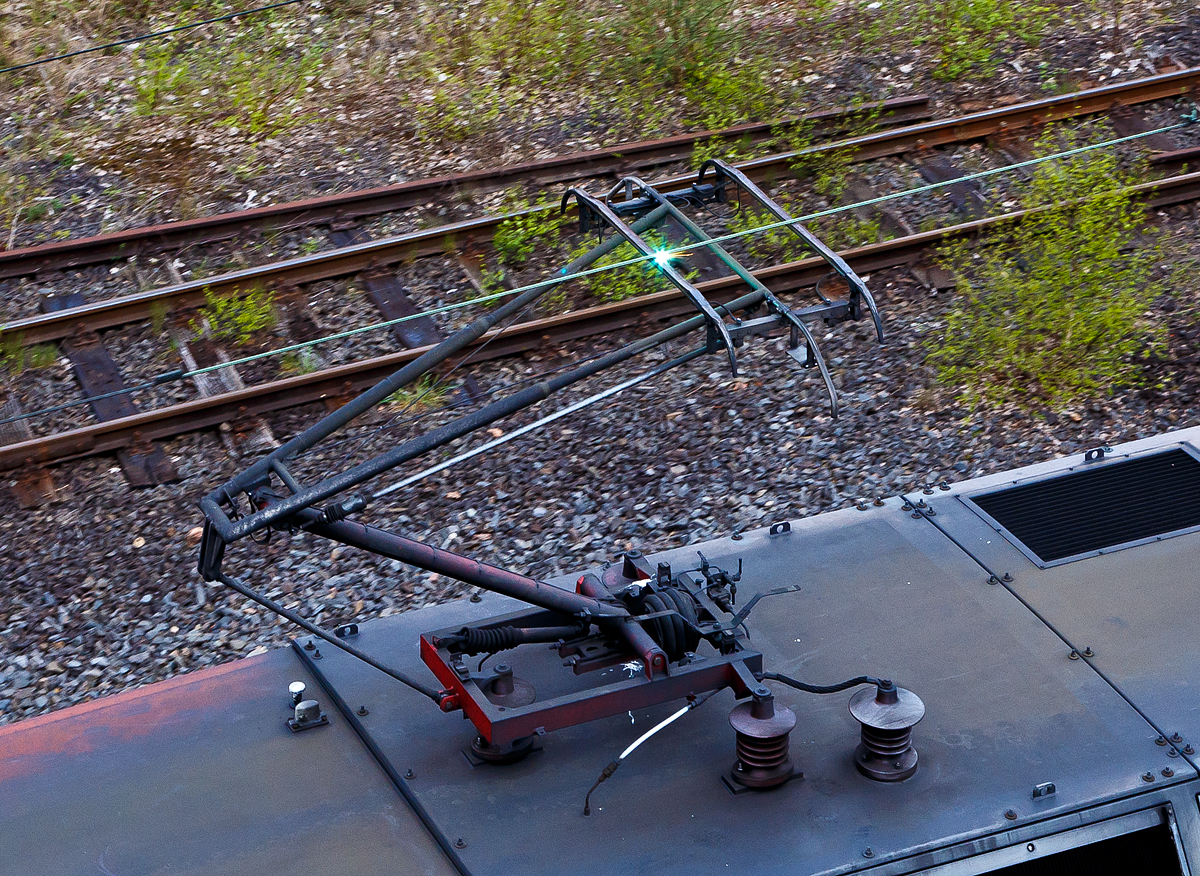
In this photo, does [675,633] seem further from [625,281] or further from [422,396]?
[625,281]

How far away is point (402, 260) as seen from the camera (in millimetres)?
9773

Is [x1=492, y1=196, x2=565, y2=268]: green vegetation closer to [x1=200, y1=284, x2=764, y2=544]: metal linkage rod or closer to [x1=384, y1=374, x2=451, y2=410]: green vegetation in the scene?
[x1=384, y1=374, x2=451, y2=410]: green vegetation

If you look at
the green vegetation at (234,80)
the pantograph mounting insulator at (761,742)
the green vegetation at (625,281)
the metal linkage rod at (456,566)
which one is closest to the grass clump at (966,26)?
the green vegetation at (625,281)

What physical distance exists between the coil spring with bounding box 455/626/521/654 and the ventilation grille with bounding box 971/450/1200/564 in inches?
83.3

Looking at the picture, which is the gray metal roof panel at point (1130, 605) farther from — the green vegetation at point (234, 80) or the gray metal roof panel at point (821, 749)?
the green vegetation at point (234, 80)

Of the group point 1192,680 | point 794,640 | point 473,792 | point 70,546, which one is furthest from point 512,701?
point 70,546

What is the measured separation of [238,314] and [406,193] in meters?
1.97

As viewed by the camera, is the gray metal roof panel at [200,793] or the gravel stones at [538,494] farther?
the gravel stones at [538,494]

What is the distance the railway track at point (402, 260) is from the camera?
26.8ft

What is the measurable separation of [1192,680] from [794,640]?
1.33 m

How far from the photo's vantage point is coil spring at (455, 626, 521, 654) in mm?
4324

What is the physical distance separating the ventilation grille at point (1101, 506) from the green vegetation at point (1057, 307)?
2.91 m

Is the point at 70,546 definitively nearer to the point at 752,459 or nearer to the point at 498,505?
the point at 498,505

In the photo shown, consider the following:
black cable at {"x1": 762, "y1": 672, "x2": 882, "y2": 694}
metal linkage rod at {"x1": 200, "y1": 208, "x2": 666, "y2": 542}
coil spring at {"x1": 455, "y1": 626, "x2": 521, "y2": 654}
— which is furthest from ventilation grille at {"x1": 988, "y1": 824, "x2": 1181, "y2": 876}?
metal linkage rod at {"x1": 200, "y1": 208, "x2": 666, "y2": 542}
